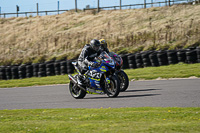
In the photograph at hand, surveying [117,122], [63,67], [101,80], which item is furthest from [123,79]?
[63,67]

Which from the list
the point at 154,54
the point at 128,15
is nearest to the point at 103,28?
the point at 128,15

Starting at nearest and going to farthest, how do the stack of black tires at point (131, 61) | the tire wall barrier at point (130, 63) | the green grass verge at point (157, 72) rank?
the green grass verge at point (157, 72), the tire wall barrier at point (130, 63), the stack of black tires at point (131, 61)

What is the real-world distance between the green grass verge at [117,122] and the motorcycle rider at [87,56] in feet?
9.90

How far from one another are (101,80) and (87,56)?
875 mm

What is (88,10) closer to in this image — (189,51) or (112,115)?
(189,51)

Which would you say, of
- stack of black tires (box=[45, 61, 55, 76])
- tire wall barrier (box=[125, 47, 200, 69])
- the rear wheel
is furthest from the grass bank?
the rear wheel

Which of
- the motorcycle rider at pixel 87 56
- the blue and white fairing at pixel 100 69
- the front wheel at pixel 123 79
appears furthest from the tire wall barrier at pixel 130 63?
the blue and white fairing at pixel 100 69

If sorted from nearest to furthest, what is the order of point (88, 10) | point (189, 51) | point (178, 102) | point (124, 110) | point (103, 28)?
point (124, 110) → point (178, 102) → point (189, 51) → point (103, 28) → point (88, 10)

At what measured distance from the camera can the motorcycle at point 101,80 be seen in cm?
1041

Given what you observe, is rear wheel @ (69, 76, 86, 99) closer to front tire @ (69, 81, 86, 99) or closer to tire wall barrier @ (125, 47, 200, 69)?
front tire @ (69, 81, 86, 99)

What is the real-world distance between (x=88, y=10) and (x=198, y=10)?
1648cm

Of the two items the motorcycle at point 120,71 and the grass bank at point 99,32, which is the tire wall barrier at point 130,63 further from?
the motorcycle at point 120,71

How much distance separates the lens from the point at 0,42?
44688 millimetres

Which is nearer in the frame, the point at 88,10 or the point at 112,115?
the point at 112,115
